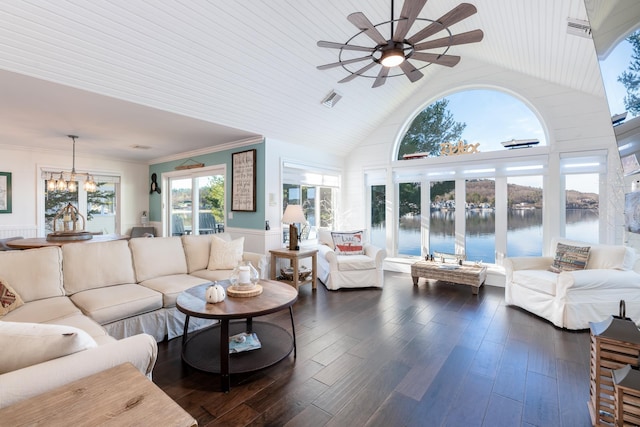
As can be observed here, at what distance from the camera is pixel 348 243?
5035 millimetres

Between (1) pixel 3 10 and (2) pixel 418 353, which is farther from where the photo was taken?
(2) pixel 418 353

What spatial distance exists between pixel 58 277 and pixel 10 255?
1.24 ft

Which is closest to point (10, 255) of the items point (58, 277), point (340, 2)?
point (58, 277)

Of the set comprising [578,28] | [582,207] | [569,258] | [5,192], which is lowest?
[569,258]

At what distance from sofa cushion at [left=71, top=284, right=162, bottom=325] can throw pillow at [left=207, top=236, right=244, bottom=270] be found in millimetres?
904

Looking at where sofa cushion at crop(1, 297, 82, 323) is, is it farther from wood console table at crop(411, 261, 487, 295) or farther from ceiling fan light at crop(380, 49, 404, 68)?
wood console table at crop(411, 261, 487, 295)

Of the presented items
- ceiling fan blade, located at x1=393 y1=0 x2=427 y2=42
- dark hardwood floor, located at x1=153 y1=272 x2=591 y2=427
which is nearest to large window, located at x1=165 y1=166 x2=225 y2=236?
dark hardwood floor, located at x1=153 y1=272 x2=591 y2=427

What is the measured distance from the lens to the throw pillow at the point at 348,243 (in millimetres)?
5004

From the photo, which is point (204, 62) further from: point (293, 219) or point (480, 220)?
point (480, 220)

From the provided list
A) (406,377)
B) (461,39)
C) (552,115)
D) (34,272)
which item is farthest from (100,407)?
(552,115)

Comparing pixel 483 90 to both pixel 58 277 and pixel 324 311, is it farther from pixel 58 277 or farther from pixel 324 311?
pixel 58 277

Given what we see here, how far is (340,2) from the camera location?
3.26 meters

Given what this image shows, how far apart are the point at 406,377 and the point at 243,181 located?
3.87 metres

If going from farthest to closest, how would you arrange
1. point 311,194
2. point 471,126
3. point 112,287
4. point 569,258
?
point 311,194, point 471,126, point 569,258, point 112,287
